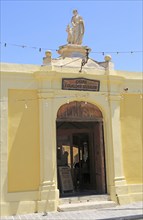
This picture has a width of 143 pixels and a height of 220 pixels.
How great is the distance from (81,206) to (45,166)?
1848 mm

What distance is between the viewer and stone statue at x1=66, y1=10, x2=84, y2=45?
1234 cm

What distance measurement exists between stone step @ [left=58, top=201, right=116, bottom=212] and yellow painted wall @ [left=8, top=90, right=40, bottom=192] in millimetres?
1191

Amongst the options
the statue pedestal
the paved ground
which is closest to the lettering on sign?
the statue pedestal

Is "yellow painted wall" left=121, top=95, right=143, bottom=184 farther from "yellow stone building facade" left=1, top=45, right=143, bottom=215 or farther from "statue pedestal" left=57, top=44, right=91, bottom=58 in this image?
"statue pedestal" left=57, top=44, right=91, bottom=58

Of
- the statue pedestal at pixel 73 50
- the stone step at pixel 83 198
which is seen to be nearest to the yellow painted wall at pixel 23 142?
the stone step at pixel 83 198

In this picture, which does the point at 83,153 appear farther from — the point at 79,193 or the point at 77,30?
the point at 77,30

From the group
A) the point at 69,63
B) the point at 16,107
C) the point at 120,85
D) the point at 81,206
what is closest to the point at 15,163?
the point at 16,107

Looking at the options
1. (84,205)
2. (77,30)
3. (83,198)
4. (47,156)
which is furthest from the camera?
(77,30)

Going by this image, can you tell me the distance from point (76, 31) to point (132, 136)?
4934 millimetres

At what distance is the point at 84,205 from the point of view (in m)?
10.2

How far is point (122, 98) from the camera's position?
1189 centimetres

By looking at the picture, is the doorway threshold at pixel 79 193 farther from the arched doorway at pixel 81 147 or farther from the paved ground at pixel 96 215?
the paved ground at pixel 96 215

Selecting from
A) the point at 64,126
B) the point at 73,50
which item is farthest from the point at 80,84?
the point at 64,126

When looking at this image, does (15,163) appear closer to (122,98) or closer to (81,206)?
(81,206)
